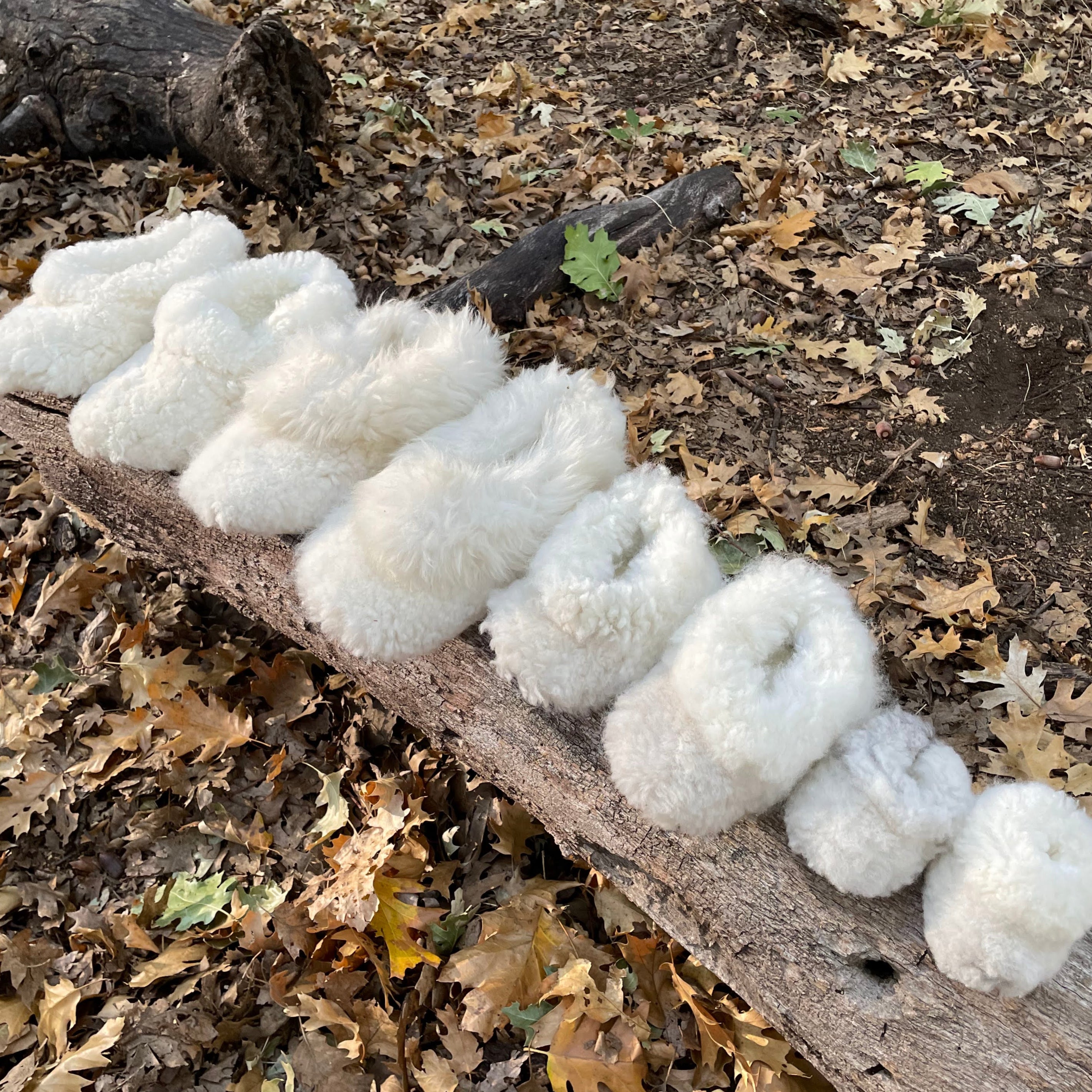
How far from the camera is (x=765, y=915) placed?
155cm

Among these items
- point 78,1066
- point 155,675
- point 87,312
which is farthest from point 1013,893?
point 87,312

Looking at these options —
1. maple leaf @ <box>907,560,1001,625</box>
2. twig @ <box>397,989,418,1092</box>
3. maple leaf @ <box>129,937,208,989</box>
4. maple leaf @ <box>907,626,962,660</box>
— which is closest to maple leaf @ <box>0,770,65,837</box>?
maple leaf @ <box>129,937,208,989</box>

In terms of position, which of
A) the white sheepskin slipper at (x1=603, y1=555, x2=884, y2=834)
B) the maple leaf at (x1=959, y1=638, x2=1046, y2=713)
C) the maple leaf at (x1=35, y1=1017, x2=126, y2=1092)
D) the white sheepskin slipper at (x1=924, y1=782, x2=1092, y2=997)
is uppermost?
the white sheepskin slipper at (x1=603, y1=555, x2=884, y2=834)

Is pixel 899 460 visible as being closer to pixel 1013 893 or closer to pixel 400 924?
pixel 1013 893

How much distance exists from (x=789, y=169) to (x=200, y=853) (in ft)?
14.7

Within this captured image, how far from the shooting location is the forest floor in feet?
6.94

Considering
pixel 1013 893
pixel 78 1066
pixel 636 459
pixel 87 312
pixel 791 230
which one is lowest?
pixel 78 1066

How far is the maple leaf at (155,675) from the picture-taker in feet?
9.04

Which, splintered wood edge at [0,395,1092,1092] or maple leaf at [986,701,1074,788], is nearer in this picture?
splintered wood edge at [0,395,1092,1092]

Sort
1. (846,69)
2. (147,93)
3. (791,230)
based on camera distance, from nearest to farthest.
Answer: (791,230), (147,93), (846,69)

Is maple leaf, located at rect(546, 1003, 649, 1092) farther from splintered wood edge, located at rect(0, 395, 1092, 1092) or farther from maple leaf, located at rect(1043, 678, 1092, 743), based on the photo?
maple leaf, located at rect(1043, 678, 1092, 743)

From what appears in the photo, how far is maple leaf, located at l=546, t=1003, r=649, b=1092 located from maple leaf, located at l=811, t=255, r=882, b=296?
336 cm

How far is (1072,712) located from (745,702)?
5.64 ft

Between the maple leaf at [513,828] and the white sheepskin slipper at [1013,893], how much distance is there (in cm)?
120
